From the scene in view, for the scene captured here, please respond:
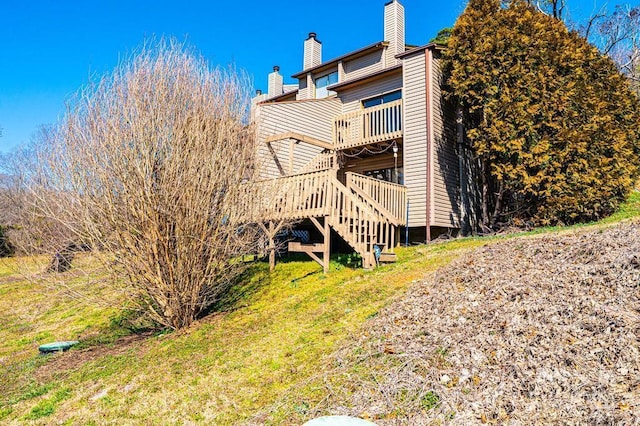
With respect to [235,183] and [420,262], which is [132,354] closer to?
[235,183]

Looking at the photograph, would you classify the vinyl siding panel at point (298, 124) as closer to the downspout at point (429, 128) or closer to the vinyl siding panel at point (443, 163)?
the downspout at point (429, 128)

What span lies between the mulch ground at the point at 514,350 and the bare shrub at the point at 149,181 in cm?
411

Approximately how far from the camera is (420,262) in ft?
29.4

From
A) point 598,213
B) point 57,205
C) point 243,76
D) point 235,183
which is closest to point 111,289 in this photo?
point 57,205

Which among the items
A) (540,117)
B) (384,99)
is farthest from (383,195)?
(384,99)

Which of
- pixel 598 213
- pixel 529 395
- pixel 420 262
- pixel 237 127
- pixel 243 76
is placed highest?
pixel 243 76

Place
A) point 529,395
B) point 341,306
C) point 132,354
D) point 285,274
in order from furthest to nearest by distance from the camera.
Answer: point 285,274, point 132,354, point 341,306, point 529,395

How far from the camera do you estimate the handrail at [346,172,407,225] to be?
35.8 feet

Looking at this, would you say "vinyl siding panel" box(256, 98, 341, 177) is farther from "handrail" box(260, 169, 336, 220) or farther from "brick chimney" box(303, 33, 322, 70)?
"brick chimney" box(303, 33, 322, 70)

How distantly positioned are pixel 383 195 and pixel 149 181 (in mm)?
6189

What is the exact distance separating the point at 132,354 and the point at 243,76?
6160 millimetres

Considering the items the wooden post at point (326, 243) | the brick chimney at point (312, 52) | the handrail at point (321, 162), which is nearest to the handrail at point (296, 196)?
the wooden post at point (326, 243)

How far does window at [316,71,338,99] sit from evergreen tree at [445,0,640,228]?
8.69 metres

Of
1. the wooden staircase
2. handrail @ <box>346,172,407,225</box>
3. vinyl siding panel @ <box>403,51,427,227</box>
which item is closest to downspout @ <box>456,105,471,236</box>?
vinyl siding panel @ <box>403,51,427,227</box>
